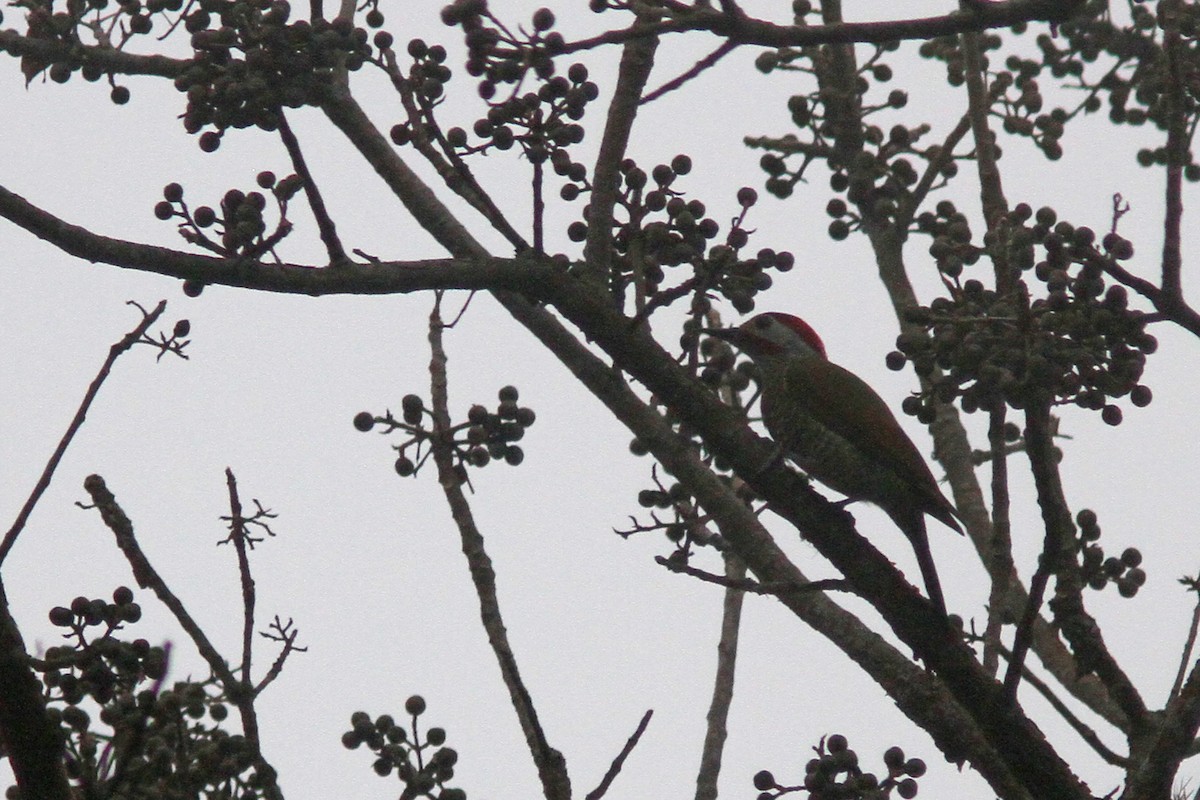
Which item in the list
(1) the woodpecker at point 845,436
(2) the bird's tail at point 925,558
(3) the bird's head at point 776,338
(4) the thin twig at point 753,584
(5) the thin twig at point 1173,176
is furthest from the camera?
(3) the bird's head at point 776,338

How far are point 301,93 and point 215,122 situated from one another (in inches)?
16.3

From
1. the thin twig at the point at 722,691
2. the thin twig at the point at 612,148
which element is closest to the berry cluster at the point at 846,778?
the thin twig at the point at 722,691

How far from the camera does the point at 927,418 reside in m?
4.59

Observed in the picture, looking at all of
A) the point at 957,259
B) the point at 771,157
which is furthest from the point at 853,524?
the point at 771,157

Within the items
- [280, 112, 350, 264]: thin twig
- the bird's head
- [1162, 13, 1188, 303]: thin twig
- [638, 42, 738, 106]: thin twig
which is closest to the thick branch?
[638, 42, 738, 106]: thin twig

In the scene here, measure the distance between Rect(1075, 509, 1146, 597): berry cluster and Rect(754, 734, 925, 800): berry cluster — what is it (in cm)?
89

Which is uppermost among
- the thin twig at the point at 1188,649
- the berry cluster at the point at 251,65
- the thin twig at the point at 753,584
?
the berry cluster at the point at 251,65

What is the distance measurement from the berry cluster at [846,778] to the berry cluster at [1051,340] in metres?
1.12

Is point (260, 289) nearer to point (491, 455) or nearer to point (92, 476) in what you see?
point (92, 476)

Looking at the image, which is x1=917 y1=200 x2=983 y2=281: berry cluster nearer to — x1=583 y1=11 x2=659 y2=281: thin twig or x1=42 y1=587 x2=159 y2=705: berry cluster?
x1=583 y1=11 x2=659 y2=281: thin twig

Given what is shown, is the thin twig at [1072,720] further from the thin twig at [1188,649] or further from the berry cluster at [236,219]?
the berry cluster at [236,219]

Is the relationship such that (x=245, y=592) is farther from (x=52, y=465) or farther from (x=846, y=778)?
(x=846, y=778)

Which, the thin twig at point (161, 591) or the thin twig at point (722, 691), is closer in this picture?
the thin twig at point (161, 591)

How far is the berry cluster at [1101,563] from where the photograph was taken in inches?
190
